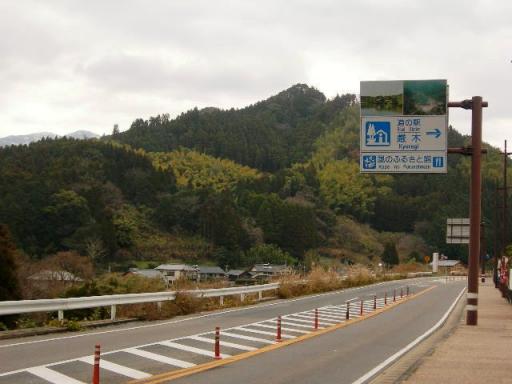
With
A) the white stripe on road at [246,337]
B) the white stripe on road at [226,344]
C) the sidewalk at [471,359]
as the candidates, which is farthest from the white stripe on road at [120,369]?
the white stripe on road at [246,337]

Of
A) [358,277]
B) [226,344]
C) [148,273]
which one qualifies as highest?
[226,344]

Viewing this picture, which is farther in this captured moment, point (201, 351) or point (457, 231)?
point (457, 231)

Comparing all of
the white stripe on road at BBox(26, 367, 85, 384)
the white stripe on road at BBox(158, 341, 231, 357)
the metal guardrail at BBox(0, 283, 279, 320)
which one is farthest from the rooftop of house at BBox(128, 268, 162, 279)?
the white stripe on road at BBox(26, 367, 85, 384)

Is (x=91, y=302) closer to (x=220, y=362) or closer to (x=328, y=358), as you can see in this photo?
(x=220, y=362)

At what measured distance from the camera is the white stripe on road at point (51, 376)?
1123 centimetres

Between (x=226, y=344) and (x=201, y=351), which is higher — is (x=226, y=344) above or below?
below

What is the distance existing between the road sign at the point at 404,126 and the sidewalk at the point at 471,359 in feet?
16.8

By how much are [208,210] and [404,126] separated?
106 m

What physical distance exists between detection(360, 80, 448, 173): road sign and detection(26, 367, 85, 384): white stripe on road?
42.1 ft

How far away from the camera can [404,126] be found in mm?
22359

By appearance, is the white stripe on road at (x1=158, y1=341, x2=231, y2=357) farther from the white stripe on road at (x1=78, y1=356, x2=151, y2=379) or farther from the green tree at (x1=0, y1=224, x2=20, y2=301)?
the green tree at (x1=0, y1=224, x2=20, y2=301)

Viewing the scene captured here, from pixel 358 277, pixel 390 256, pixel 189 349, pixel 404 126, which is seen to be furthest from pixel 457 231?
pixel 390 256

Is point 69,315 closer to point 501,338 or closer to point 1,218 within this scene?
point 501,338

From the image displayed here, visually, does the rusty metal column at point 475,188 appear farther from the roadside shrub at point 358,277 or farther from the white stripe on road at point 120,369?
the roadside shrub at point 358,277
